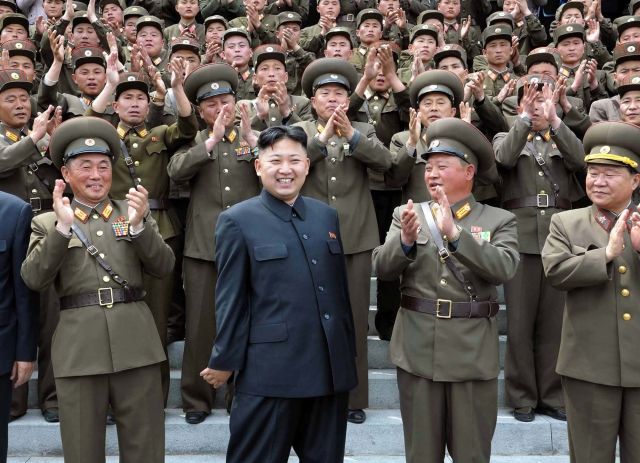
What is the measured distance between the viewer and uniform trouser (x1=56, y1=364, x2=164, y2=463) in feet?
14.3

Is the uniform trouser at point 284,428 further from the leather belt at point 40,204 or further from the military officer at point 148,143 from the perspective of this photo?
the leather belt at point 40,204

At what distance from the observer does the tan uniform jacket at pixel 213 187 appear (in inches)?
230

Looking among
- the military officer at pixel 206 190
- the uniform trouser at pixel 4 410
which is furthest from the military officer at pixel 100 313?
the military officer at pixel 206 190

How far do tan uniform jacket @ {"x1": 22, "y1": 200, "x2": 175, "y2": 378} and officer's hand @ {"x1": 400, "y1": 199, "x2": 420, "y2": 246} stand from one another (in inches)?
51.0

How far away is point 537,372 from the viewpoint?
5879mm

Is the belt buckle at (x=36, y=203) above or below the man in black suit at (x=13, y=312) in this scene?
above

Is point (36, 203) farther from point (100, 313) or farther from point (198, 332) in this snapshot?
point (100, 313)

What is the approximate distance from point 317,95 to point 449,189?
6.43 ft

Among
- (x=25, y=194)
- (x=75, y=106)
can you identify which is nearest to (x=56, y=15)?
(x=75, y=106)

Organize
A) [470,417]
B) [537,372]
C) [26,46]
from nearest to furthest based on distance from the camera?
[470,417]
[537,372]
[26,46]

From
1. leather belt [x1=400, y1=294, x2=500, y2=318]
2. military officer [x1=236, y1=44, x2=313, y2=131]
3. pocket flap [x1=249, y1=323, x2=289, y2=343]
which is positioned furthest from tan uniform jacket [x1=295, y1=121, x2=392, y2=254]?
pocket flap [x1=249, y1=323, x2=289, y2=343]

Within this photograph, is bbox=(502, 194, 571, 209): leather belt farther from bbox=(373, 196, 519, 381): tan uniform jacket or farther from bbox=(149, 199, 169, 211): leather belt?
bbox=(149, 199, 169, 211): leather belt

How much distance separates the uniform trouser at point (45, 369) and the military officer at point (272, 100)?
1.85m

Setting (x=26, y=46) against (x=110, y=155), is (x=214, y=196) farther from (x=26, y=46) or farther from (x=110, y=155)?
(x=26, y=46)
